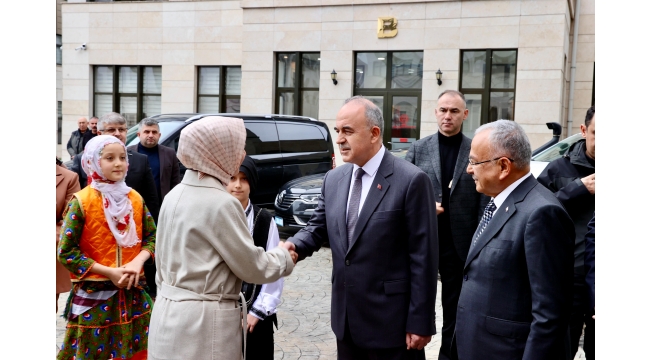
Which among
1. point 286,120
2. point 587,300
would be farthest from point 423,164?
point 286,120

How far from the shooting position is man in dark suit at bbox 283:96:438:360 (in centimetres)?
346

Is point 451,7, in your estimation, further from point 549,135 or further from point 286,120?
point 286,120

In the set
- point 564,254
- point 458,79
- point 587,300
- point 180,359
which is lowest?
point 180,359

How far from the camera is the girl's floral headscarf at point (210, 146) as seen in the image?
3.02 m

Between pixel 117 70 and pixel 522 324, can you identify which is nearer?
pixel 522 324

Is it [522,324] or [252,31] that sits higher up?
[252,31]

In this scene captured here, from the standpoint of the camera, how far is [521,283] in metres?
2.92

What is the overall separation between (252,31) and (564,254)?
20730 millimetres

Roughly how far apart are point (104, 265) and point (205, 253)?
4.62ft

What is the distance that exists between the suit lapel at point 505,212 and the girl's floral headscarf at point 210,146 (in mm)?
1322

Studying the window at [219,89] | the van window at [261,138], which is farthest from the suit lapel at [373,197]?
the window at [219,89]

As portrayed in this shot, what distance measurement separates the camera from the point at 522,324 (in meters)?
2.90

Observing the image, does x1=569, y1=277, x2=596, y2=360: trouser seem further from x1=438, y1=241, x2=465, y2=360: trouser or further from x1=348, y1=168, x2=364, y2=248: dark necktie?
x1=348, y1=168, x2=364, y2=248: dark necktie

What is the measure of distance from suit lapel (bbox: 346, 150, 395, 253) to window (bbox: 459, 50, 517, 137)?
56.8ft
